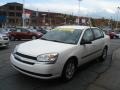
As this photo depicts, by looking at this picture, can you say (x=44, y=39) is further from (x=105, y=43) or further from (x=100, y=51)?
(x=105, y=43)

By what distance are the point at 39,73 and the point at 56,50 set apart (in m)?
0.78

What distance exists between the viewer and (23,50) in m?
5.86

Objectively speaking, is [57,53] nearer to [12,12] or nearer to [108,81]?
[108,81]

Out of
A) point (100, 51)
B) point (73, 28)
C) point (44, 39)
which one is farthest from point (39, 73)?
point (100, 51)

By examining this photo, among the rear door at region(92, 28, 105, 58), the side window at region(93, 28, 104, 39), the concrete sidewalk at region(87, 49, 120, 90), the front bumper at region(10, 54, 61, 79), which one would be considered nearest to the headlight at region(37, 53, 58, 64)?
the front bumper at region(10, 54, 61, 79)

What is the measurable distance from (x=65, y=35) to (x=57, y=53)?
1.48 m

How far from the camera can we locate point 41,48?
5.86 meters

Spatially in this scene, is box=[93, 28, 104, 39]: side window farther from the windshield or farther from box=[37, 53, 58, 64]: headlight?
box=[37, 53, 58, 64]: headlight

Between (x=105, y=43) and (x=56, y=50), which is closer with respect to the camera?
(x=56, y=50)

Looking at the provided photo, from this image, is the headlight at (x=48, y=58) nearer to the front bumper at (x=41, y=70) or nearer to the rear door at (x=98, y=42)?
the front bumper at (x=41, y=70)

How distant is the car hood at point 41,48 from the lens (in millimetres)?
5637

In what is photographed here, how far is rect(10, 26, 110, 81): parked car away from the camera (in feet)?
17.8

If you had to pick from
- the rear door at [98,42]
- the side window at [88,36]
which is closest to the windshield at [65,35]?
the side window at [88,36]

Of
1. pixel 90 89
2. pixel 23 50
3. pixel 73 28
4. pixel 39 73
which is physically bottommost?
pixel 90 89
